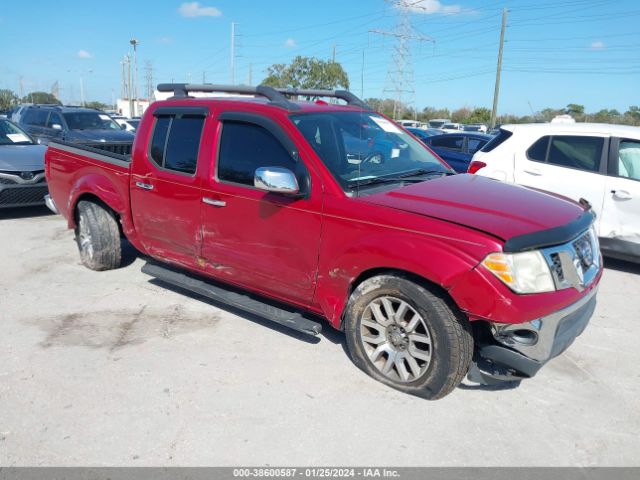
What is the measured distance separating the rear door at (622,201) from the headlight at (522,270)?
12.2ft

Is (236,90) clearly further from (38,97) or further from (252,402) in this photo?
(38,97)

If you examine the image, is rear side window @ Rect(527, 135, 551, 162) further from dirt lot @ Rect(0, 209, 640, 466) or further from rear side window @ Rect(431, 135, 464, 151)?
rear side window @ Rect(431, 135, 464, 151)

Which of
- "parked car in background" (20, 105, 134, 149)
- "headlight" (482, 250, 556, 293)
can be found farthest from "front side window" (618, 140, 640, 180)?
"parked car in background" (20, 105, 134, 149)

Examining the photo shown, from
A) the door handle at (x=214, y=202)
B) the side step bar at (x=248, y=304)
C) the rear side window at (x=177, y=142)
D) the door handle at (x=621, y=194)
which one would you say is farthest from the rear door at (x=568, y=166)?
the rear side window at (x=177, y=142)

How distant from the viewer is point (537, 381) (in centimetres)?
372

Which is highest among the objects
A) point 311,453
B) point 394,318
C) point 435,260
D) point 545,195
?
point 545,195

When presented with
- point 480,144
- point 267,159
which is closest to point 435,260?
point 267,159

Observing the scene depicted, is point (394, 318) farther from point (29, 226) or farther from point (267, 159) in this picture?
point (29, 226)

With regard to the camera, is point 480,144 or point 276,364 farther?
point 480,144

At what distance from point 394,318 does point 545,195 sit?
4.96 feet

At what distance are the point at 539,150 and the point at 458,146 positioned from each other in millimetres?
5018

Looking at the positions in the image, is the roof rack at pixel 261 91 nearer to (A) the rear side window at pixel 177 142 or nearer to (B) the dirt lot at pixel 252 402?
(A) the rear side window at pixel 177 142

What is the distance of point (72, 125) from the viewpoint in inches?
536

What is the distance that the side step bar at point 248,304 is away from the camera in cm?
378
